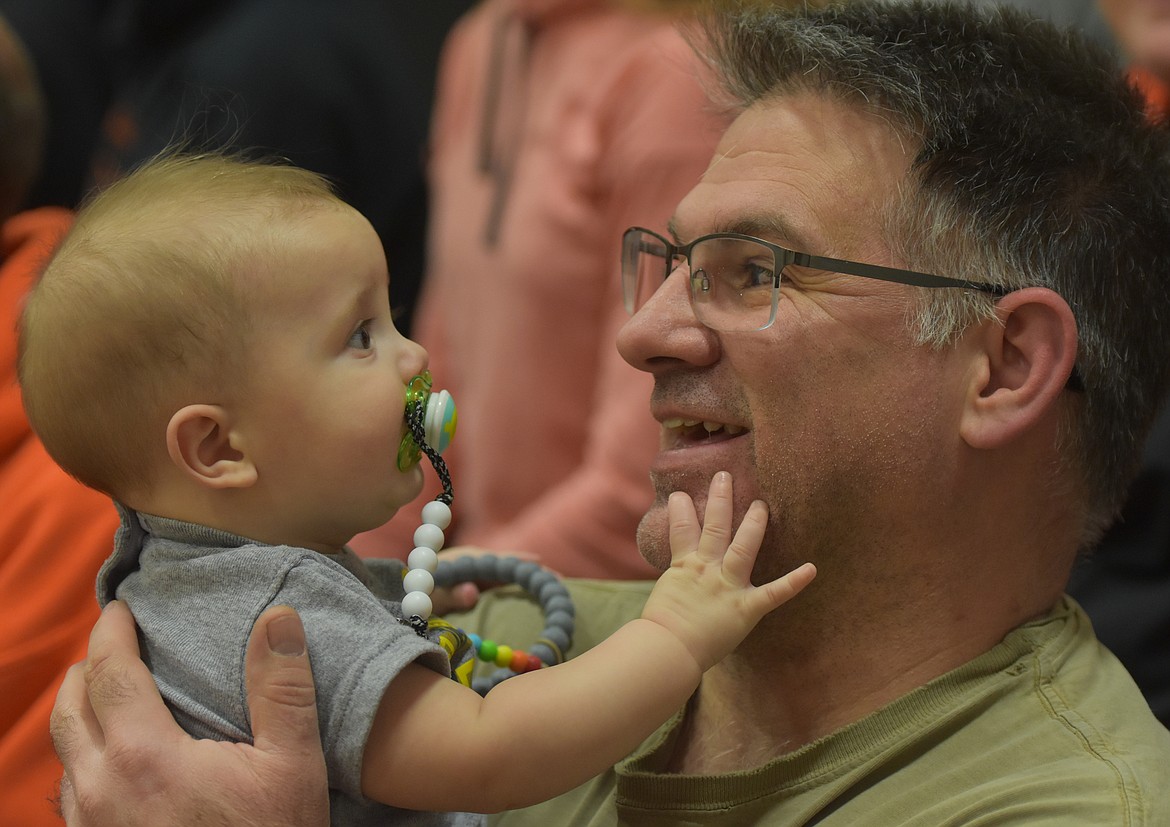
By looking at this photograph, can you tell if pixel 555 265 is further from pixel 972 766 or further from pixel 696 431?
pixel 972 766

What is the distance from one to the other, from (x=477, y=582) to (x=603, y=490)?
16.8 inches

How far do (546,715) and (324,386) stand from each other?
350 millimetres

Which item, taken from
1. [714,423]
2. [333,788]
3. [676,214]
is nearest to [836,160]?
[676,214]

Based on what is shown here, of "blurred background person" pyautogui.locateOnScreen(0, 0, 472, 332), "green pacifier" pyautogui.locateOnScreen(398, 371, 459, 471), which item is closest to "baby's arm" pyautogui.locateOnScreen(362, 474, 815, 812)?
"green pacifier" pyautogui.locateOnScreen(398, 371, 459, 471)

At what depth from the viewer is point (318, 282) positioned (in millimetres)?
1208

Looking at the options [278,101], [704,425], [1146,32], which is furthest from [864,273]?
[278,101]

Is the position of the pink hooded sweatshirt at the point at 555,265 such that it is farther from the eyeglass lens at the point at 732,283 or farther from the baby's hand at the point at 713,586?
the baby's hand at the point at 713,586

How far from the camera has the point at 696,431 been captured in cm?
148

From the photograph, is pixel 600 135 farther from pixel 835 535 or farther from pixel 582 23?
pixel 835 535

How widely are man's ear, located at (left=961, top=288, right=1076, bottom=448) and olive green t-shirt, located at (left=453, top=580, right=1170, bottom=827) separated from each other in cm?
22

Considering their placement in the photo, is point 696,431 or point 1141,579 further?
point 1141,579

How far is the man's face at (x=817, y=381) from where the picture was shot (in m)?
1.38

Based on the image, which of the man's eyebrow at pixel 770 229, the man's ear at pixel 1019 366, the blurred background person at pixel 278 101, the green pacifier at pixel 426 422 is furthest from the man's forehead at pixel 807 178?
the blurred background person at pixel 278 101

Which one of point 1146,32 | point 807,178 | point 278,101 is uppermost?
point 1146,32
